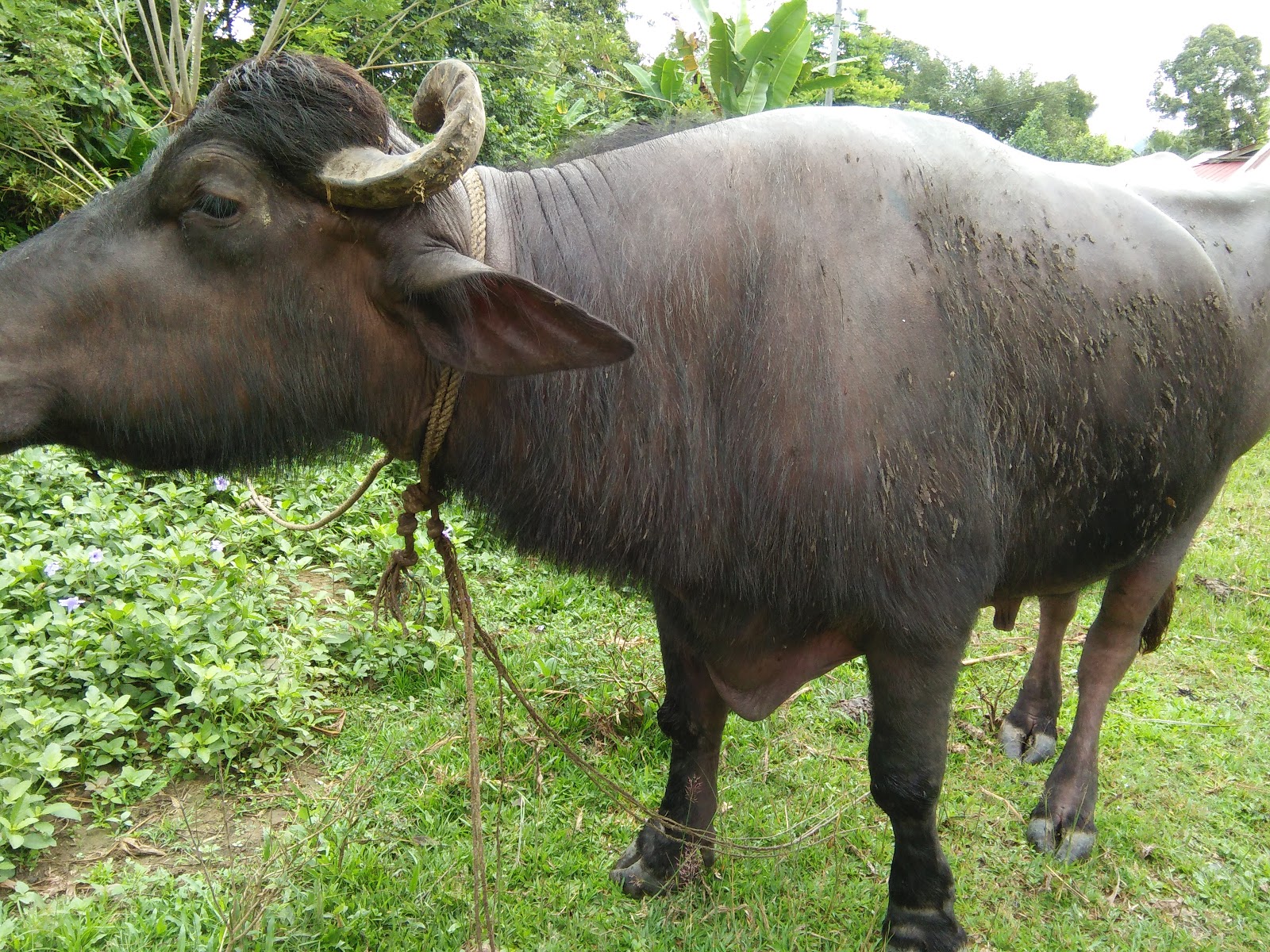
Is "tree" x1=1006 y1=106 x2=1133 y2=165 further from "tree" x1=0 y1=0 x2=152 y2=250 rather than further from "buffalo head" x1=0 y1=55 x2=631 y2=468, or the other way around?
"buffalo head" x1=0 y1=55 x2=631 y2=468

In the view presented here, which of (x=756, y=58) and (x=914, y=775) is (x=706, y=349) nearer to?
(x=914, y=775)

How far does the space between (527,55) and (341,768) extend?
8.68 metres

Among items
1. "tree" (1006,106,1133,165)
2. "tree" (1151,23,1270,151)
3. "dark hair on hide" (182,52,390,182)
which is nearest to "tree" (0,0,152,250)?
"dark hair on hide" (182,52,390,182)

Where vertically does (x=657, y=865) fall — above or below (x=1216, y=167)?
below

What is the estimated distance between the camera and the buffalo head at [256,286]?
173 cm

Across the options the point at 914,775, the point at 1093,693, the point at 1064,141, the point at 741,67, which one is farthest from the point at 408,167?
the point at 1064,141

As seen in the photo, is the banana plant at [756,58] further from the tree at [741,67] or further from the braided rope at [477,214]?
the braided rope at [477,214]

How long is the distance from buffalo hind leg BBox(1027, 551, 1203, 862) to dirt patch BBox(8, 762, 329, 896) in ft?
8.29

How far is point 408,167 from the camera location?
169 centimetres

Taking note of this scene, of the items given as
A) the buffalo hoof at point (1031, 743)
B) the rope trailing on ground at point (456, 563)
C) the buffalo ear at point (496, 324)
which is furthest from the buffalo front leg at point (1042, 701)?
the buffalo ear at point (496, 324)

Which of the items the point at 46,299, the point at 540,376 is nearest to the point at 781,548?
the point at 540,376

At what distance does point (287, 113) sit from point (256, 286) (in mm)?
352

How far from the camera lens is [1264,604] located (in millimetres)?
5004

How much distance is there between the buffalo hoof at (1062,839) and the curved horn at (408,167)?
2.93 metres
